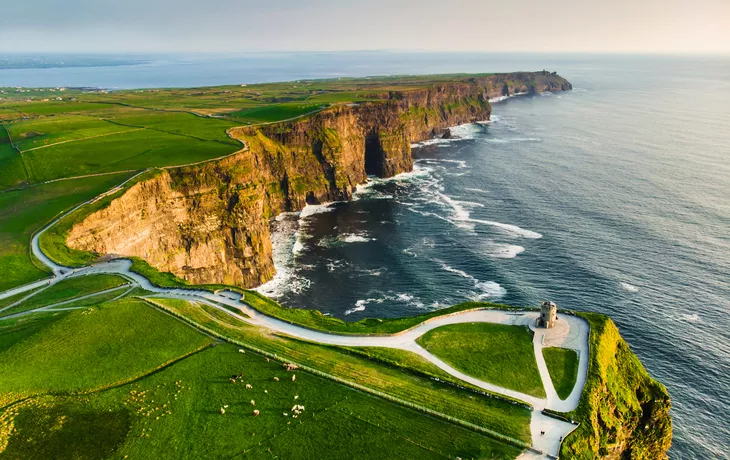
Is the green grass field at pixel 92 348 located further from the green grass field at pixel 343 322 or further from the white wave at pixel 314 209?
the white wave at pixel 314 209

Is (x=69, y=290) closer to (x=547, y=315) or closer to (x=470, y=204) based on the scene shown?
(x=547, y=315)

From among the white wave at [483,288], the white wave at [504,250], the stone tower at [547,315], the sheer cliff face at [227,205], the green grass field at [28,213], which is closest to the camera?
Answer: the stone tower at [547,315]

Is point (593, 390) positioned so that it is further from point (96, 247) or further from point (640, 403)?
point (96, 247)

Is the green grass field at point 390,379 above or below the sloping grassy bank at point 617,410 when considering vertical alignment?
above

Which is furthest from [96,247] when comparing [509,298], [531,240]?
[531,240]

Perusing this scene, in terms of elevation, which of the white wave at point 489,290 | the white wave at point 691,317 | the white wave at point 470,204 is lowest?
the white wave at point 691,317

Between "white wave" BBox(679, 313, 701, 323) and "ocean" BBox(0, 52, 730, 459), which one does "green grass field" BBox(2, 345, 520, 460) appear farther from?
"white wave" BBox(679, 313, 701, 323)

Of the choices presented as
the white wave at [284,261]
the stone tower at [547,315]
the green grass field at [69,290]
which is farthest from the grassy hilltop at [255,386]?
the white wave at [284,261]
